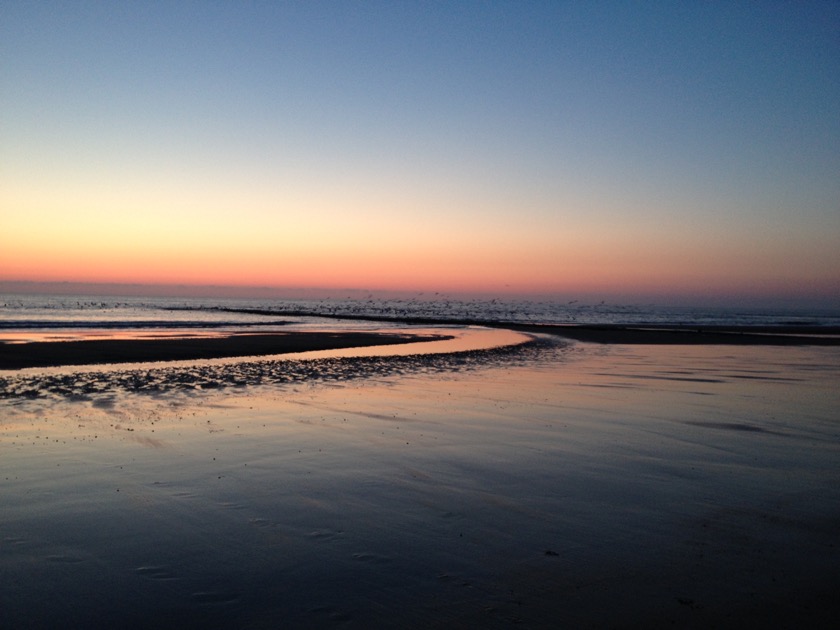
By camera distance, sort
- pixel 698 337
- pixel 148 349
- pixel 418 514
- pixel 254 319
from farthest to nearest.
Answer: pixel 254 319
pixel 698 337
pixel 148 349
pixel 418 514

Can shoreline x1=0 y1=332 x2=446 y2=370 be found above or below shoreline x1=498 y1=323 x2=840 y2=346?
below

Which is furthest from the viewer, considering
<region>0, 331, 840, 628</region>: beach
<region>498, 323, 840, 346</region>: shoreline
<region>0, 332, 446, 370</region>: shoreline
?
<region>498, 323, 840, 346</region>: shoreline

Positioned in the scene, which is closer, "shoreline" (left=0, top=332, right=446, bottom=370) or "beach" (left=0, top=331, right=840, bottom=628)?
"beach" (left=0, top=331, right=840, bottom=628)

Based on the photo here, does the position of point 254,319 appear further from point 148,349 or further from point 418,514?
point 418,514

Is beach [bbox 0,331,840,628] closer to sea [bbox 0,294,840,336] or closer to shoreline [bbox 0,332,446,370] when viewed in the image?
shoreline [bbox 0,332,446,370]

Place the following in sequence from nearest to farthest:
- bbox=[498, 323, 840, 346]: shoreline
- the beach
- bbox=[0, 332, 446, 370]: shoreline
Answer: the beach → bbox=[0, 332, 446, 370]: shoreline → bbox=[498, 323, 840, 346]: shoreline

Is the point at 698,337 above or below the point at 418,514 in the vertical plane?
above

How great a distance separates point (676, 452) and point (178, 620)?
8.15 metres

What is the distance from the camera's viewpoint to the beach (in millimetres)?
4637

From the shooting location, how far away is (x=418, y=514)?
670cm

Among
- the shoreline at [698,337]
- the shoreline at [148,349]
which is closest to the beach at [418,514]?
the shoreline at [148,349]

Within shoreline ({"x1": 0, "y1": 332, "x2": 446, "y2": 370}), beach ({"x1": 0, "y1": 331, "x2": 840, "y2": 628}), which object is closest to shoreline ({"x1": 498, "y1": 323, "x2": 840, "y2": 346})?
shoreline ({"x1": 0, "y1": 332, "x2": 446, "y2": 370})

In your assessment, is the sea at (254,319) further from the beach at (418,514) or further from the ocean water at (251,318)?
the beach at (418,514)

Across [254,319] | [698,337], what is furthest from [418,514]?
[254,319]
